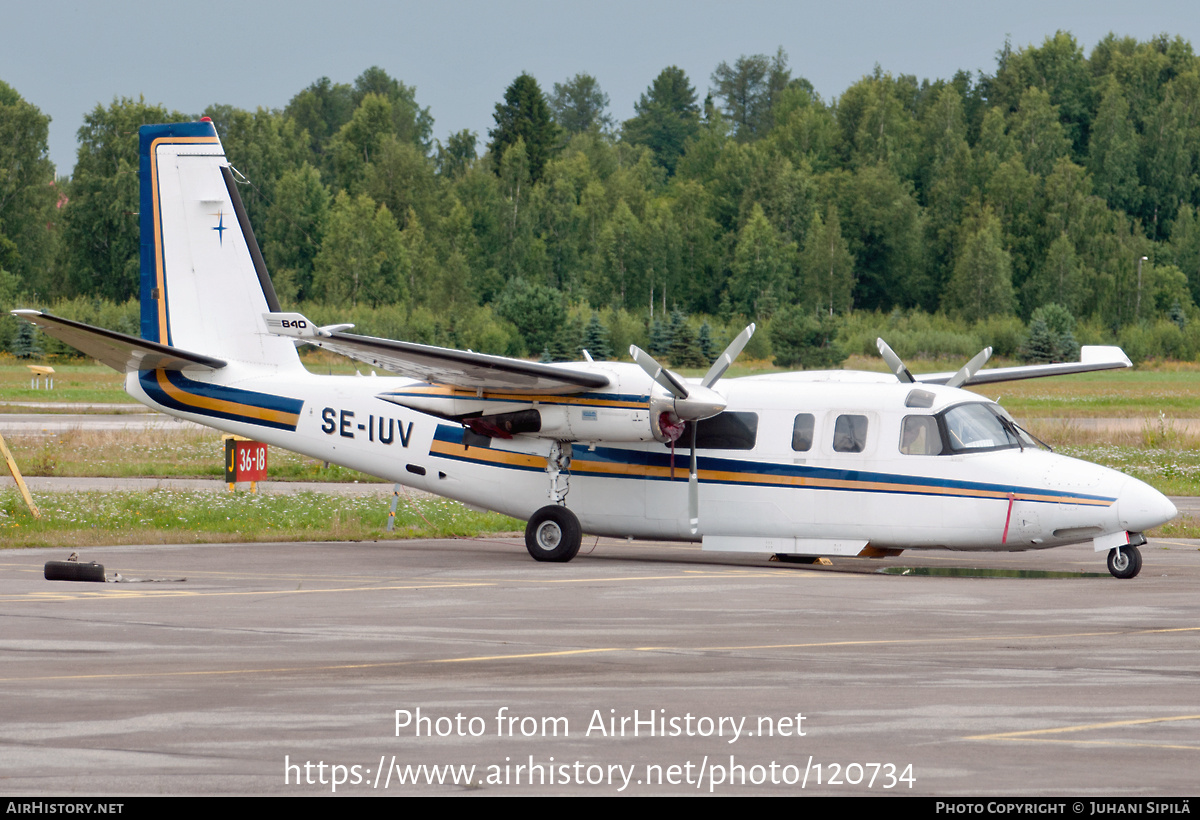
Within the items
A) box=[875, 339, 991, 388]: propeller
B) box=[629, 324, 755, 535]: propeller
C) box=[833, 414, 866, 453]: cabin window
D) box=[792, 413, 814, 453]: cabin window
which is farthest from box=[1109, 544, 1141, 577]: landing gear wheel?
box=[629, 324, 755, 535]: propeller

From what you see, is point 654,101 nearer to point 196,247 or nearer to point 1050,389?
point 1050,389

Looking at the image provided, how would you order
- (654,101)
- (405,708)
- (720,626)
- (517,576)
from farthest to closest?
(654,101) < (517,576) < (720,626) < (405,708)

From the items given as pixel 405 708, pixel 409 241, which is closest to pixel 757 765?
pixel 405 708

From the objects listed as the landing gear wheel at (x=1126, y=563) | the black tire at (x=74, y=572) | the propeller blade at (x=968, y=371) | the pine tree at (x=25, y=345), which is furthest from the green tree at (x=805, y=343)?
the black tire at (x=74, y=572)

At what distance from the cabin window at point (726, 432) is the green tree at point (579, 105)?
15320 centimetres

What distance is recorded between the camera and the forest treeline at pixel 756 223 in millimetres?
91812

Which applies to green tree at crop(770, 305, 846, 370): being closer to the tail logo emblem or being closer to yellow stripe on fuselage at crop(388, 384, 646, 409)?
the tail logo emblem

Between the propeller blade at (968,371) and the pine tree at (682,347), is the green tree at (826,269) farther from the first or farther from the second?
the propeller blade at (968,371)

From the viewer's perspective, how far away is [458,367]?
17.1 meters

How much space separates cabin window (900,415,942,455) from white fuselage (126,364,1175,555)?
10 cm

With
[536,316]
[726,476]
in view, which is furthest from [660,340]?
[726,476]

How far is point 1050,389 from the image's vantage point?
7506 centimetres

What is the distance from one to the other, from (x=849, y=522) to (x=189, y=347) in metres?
10.4

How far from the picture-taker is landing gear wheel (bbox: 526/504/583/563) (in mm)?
17953
